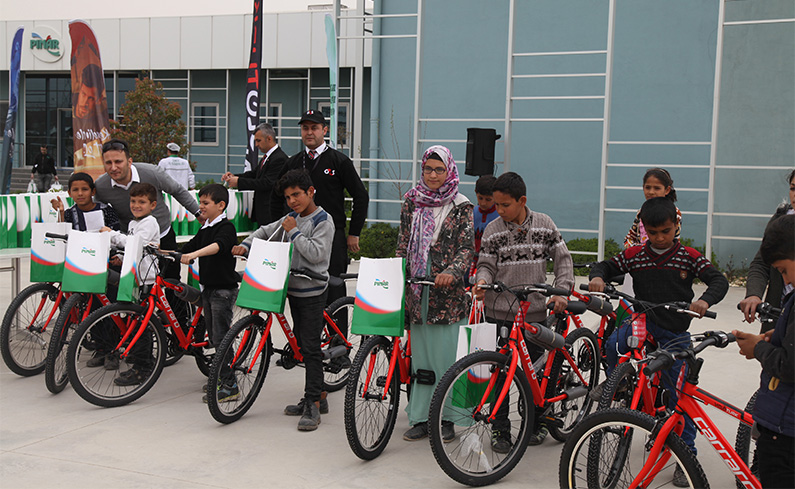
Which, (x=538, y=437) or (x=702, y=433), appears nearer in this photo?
(x=702, y=433)

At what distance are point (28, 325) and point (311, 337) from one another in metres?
2.64

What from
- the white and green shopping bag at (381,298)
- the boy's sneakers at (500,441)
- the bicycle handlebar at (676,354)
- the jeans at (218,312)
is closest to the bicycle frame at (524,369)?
the boy's sneakers at (500,441)

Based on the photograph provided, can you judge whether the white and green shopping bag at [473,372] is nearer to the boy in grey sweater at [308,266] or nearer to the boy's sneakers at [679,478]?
the boy's sneakers at [679,478]

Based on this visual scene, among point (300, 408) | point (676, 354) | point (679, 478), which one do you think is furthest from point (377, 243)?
point (676, 354)

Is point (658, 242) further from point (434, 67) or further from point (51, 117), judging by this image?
point (51, 117)

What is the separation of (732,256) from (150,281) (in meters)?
10.9

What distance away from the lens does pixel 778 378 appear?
113 inches

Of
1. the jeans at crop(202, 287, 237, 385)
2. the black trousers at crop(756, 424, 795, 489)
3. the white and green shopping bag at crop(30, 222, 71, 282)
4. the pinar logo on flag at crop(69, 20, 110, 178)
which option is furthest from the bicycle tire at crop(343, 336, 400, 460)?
the pinar logo on flag at crop(69, 20, 110, 178)

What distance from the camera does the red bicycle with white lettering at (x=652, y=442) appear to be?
3.12m

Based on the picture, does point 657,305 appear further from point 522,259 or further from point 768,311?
point 522,259

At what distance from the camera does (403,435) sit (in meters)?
A: 4.97

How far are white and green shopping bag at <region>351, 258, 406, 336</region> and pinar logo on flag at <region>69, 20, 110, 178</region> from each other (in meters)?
8.02

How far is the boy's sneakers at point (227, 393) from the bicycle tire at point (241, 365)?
0.02 meters

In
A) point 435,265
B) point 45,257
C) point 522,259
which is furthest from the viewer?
point 45,257
